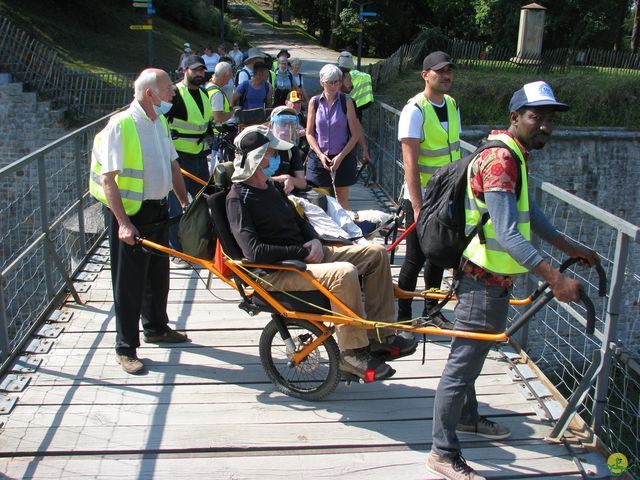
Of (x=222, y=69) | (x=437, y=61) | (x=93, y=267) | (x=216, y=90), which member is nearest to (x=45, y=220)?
(x=93, y=267)

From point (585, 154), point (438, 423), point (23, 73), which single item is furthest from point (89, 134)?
point (585, 154)

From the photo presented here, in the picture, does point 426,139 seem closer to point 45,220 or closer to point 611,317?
point 611,317

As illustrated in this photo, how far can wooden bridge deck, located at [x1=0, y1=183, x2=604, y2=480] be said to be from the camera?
3717 millimetres

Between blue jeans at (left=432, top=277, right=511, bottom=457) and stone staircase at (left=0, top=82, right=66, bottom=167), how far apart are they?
19.0 m

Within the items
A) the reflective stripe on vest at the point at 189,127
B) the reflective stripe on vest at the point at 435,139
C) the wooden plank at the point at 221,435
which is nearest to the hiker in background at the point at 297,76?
the reflective stripe on vest at the point at 189,127

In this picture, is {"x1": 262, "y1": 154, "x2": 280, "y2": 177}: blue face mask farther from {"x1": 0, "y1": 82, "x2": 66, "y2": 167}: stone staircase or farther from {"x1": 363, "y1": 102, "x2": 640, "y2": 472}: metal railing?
{"x1": 0, "y1": 82, "x2": 66, "y2": 167}: stone staircase

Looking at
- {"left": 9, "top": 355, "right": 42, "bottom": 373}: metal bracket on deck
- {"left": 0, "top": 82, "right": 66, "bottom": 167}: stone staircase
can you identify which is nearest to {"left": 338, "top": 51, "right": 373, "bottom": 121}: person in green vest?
{"left": 9, "top": 355, "right": 42, "bottom": 373}: metal bracket on deck

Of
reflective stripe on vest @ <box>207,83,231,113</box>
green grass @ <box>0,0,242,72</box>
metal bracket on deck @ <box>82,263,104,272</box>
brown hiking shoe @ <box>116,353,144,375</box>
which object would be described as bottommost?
brown hiking shoe @ <box>116,353,144,375</box>

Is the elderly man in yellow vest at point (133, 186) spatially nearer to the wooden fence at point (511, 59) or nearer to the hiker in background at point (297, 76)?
the hiker in background at point (297, 76)

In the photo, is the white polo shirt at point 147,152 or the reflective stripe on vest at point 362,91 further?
the reflective stripe on vest at point 362,91

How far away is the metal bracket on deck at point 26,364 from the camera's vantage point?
472 centimetres

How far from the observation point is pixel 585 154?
21.4 meters

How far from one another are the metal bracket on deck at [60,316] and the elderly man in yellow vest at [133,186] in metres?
0.96

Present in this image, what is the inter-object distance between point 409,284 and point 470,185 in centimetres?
188
